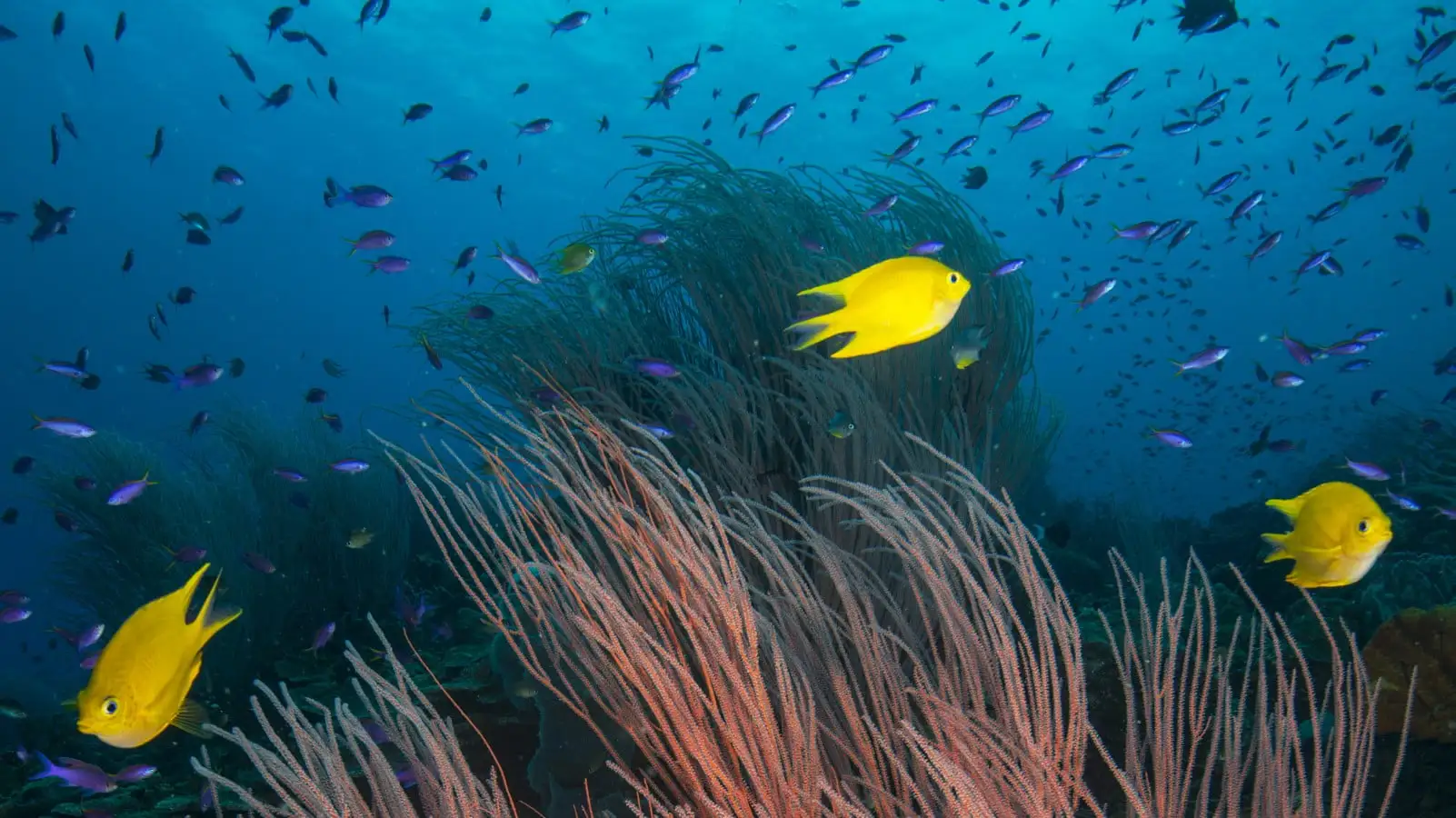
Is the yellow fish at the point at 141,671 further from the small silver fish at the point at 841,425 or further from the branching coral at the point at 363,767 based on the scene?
the small silver fish at the point at 841,425

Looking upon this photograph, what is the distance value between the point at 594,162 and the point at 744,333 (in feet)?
144

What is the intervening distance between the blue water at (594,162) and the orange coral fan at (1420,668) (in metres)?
6.99

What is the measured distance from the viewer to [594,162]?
Result: 44812 millimetres

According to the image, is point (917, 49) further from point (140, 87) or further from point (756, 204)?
point (140, 87)

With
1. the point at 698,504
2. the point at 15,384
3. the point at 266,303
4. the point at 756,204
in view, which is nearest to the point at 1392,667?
the point at 698,504

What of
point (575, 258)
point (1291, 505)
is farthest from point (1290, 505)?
point (575, 258)

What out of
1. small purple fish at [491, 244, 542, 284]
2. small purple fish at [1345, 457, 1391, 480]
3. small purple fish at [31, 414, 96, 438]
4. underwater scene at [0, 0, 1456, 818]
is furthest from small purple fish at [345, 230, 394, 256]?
small purple fish at [1345, 457, 1391, 480]

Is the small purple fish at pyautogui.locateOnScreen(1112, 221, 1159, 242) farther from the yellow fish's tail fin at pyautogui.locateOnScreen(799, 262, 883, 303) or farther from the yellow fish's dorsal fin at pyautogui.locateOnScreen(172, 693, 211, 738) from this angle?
the yellow fish's dorsal fin at pyautogui.locateOnScreen(172, 693, 211, 738)

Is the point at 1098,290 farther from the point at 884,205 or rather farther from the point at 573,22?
the point at 573,22

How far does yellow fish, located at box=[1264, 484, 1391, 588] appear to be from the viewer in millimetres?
2777

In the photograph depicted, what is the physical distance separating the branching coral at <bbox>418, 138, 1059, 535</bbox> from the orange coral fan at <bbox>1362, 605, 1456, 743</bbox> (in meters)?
1.86

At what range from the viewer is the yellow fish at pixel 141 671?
205 centimetres

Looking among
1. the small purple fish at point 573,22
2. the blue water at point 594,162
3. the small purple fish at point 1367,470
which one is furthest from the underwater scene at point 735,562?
the blue water at point 594,162

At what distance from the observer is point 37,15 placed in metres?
32.6
